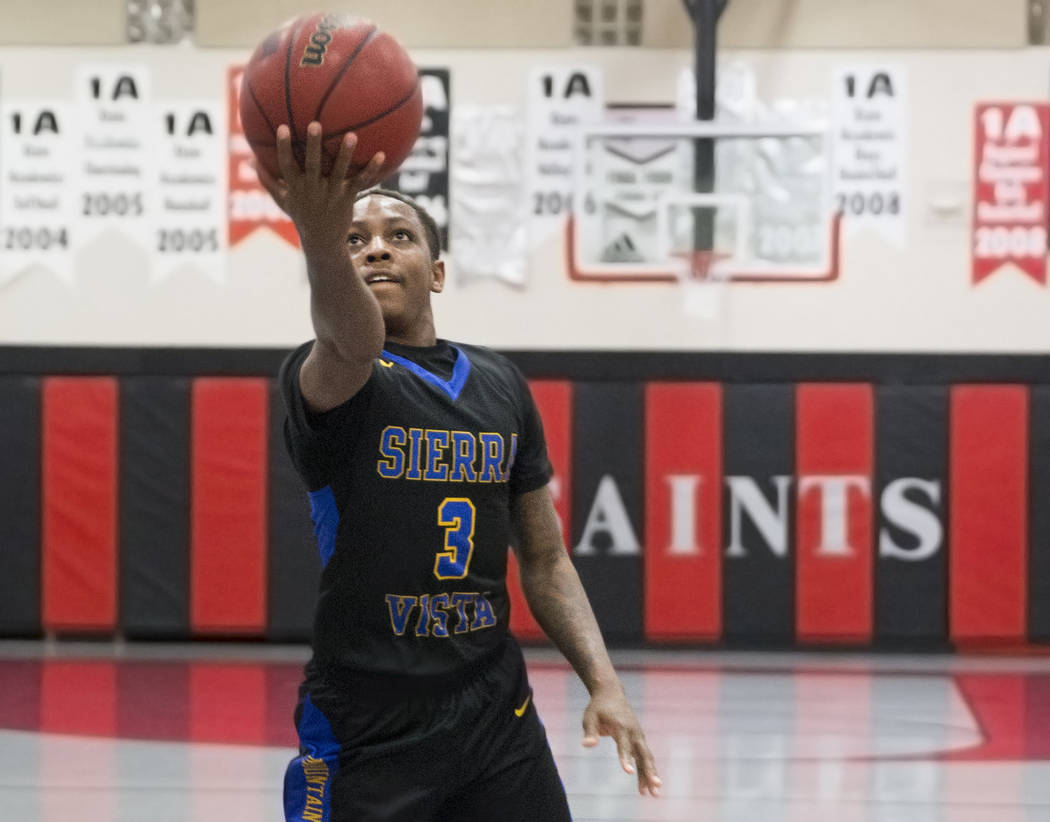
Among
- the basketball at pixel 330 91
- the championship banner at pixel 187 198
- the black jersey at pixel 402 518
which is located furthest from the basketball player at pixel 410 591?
the championship banner at pixel 187 198

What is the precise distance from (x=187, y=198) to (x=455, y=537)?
485cm

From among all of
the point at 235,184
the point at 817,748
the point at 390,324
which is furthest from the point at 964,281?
the point at 390,324

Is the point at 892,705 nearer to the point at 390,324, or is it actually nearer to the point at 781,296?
the point at 781,296

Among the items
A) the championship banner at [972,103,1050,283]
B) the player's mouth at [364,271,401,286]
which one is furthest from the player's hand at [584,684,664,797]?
the championship banner at [972,103,1050,283]

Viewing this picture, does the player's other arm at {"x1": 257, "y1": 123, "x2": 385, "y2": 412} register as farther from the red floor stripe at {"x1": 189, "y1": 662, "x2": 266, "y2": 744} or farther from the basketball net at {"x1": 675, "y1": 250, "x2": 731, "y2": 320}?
the basketball net at {"x1": 675, "y1": 250, "x2": 731, "y2": 320}

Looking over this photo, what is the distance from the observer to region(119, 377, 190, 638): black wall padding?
6.57 meters

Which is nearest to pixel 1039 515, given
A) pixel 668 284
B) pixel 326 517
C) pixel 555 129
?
pixel 668 284

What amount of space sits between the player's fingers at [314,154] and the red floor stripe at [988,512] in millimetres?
5191

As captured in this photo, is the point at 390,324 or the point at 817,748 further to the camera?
the point at 817,748

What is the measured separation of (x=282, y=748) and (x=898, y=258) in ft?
11.3

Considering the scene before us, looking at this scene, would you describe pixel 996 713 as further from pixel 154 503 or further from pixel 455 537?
pixel 455 537

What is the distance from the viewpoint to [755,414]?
6.52 meters

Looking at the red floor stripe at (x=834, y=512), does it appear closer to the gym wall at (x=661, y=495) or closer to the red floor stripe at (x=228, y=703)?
the gym wall at (x=661, y=495)

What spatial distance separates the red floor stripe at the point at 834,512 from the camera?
6512 mm
